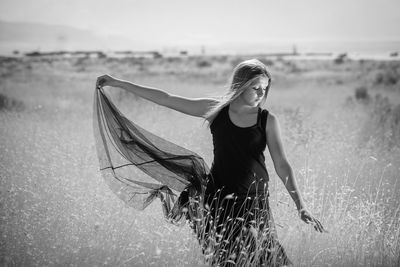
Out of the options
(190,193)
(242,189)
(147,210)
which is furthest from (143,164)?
(147,210)

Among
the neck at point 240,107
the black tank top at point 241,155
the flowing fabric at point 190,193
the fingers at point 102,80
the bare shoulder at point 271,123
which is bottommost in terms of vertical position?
the flowing fabric at point 190,193

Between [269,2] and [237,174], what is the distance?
12769 centimetres

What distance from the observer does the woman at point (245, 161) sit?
3117 millimetres

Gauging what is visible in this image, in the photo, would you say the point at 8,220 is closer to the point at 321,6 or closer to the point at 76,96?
the point at 76,96

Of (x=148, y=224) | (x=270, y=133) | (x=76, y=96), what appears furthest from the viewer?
(x=76, y=96)

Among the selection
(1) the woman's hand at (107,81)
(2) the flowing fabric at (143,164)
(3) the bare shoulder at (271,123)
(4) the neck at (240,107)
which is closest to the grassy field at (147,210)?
(4) the neck at (240,107)

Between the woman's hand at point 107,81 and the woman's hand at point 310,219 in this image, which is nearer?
the woman's hand at point 310,219

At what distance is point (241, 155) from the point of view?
10.2ft

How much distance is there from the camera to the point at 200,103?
10.8 ft

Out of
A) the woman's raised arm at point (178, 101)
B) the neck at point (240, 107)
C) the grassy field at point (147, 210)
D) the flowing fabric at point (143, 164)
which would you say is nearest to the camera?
the neck at point (240, 107)

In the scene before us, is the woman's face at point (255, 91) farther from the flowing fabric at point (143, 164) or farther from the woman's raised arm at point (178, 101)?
the flowing fabric at point (143, 164)

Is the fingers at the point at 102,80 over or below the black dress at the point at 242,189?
over

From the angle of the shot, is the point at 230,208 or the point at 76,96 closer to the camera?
the point at 230,208

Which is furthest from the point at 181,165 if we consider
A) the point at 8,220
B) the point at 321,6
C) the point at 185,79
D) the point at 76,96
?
the point at 321,6
